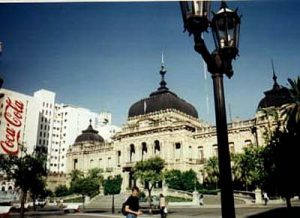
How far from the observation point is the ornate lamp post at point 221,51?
11.1 feet

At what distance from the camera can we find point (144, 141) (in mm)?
38406

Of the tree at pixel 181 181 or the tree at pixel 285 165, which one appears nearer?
the tree at pixel 285 165

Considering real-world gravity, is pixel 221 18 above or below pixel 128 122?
below

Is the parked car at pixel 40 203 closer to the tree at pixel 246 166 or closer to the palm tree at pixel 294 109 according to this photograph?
the tree at pixel 246 166

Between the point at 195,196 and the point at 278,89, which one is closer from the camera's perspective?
the point at 195,196

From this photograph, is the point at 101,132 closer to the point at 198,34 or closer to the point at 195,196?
the point at 195,196

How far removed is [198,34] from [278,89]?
2939 cm

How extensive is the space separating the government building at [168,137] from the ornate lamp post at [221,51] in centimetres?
2807

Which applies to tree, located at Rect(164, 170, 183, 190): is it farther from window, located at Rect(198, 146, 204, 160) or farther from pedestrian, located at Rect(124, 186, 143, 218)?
pedestrian, located at Rect(124, 186, 143, 218)

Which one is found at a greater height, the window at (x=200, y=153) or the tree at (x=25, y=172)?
the window at (x=200, y=153)

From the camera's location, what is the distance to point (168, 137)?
119 feet

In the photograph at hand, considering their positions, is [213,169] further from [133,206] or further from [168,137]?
[133,206]

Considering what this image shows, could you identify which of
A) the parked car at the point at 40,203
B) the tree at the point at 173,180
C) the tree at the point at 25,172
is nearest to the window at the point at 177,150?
the tree at the point at 173,180

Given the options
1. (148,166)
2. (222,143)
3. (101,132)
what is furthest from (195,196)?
(101,132)
